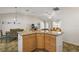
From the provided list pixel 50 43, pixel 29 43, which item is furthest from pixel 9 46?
pixel 50 43

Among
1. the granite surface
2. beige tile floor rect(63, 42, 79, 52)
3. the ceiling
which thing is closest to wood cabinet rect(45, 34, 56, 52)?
beige tile floor rect(63, 42, 79, 52)

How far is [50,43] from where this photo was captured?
1.55 m

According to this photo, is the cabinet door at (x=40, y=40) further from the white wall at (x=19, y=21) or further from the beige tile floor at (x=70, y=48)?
the beige tile floor at (x=70, y=48)

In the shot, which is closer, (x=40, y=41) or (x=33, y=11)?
(x=33, y=11)

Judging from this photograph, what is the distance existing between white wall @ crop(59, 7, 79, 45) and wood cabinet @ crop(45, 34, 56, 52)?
0.17 metres

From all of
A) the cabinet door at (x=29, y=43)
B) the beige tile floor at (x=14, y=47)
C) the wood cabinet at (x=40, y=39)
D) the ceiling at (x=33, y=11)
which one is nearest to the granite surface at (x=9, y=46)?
the beige tile floor at (x=14, y=47)

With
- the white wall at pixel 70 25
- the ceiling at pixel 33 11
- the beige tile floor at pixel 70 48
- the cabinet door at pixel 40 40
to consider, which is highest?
the ceiling at pixel 33 11

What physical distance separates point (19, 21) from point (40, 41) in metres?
0.46

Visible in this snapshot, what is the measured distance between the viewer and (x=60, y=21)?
149 cm

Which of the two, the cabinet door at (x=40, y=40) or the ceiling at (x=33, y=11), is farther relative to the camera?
the cabinet door at (x=40, y=40)

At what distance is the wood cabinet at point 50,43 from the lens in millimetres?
1468

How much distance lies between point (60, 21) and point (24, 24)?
1.79 ft

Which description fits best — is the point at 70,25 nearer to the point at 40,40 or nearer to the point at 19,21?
the point at 40,40
